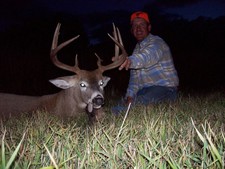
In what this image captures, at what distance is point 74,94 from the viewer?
5.48 meters

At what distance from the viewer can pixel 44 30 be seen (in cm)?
2156

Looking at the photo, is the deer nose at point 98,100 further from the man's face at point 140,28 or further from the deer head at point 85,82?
the man's face at point 140,28

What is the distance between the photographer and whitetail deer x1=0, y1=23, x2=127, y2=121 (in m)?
5.14

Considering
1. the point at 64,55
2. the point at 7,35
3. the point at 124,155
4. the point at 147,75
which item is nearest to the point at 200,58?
A: the point at 64,55

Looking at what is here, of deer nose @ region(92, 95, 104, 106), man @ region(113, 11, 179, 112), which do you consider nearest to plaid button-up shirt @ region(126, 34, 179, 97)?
man @ region(113, 11, 179, 112)

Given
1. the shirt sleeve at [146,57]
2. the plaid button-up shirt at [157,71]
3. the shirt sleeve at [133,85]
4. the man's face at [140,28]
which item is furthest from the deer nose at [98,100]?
the man's face at [140,28]

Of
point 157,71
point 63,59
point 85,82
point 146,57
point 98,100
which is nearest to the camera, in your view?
point 98,100

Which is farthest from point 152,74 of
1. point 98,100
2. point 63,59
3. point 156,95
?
point 63,59

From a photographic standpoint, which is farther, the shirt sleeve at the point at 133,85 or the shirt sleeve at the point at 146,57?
the shirt sleeve at the point at 133,85

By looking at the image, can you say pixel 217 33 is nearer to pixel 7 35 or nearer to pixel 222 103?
pixel 7 35

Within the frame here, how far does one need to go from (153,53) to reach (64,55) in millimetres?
12010

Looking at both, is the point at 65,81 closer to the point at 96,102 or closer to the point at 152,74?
the point at 96,102

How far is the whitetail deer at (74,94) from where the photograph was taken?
514cm

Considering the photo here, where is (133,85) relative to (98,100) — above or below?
above
